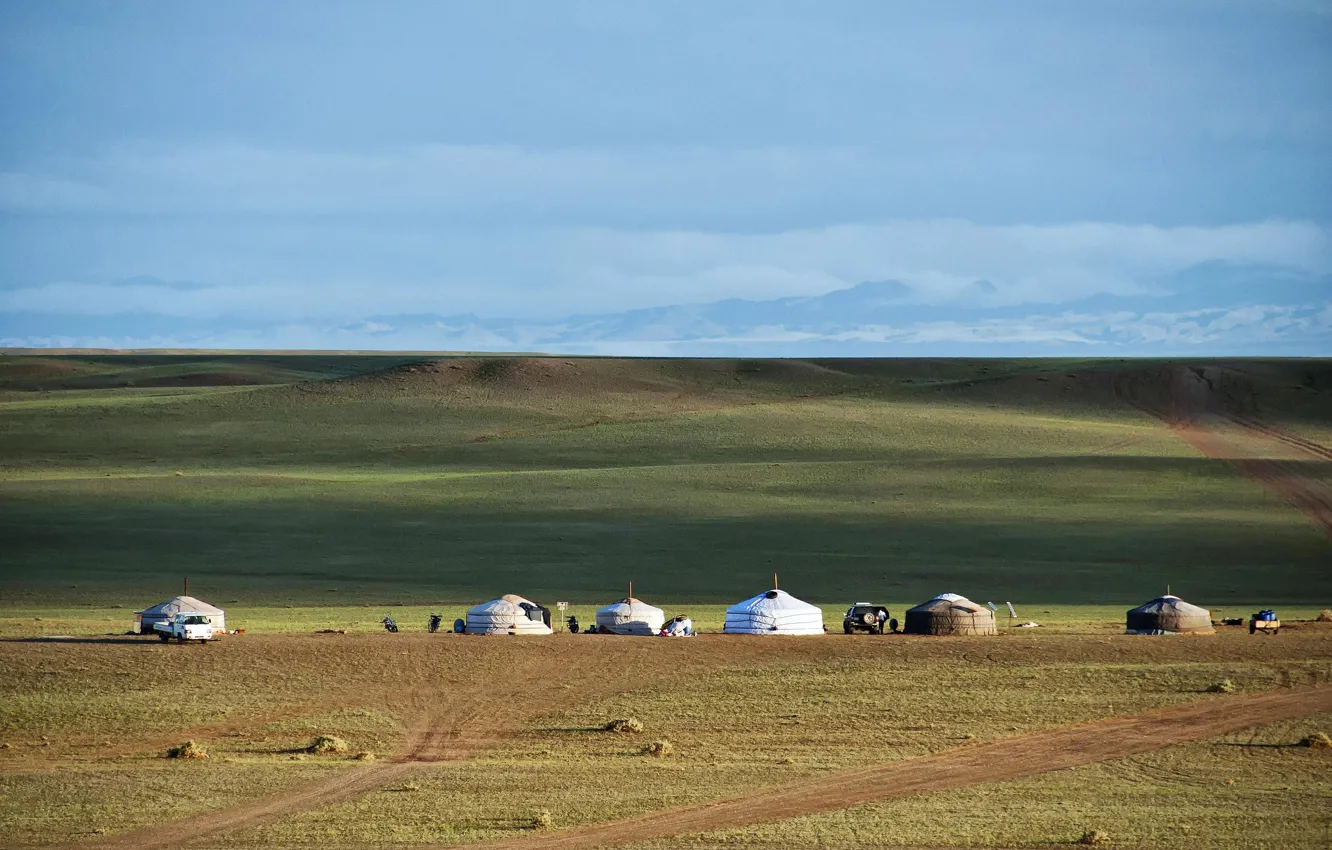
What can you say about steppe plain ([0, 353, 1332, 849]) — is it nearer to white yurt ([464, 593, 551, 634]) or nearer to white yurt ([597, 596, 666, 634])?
white yurt ([464, 593, 551, 634])

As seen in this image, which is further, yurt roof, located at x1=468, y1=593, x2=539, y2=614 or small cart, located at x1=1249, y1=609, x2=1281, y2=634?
yurt roof, located at x1=468, y1=593, x2=539, y2=614

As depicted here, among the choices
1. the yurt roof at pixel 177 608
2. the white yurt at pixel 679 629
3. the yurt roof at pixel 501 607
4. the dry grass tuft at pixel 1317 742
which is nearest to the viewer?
the dry grass tuft at pixel 1317 742

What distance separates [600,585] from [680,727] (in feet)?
84.3

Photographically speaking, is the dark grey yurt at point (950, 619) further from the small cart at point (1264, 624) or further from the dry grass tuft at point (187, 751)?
the dry grass tuft at point (187, 751)

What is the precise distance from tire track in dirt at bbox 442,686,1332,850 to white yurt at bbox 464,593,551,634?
1779cm

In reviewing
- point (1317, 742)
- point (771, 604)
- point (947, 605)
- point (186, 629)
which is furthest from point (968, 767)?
point (186, 629)

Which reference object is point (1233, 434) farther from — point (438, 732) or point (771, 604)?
point (438, 732)

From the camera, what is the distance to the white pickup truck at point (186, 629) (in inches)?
1684

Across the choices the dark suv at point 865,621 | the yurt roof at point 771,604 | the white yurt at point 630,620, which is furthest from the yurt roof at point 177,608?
the dark suv at point 865,621

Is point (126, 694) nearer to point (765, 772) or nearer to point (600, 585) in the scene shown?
point (765, 772)

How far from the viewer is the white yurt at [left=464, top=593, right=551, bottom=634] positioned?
156ft

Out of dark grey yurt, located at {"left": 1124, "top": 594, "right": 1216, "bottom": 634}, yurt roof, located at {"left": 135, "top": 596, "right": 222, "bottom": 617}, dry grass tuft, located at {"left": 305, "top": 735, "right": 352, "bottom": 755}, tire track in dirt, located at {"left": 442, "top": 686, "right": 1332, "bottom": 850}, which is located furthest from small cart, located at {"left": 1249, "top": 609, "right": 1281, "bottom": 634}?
yurt roof, located at {"left": 135, "top": 596, "right": 222, "bottom": 617}

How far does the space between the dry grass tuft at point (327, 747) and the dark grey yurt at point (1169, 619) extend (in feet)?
77.0

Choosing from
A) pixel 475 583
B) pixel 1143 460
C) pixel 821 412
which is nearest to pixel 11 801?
pixel 475 583
